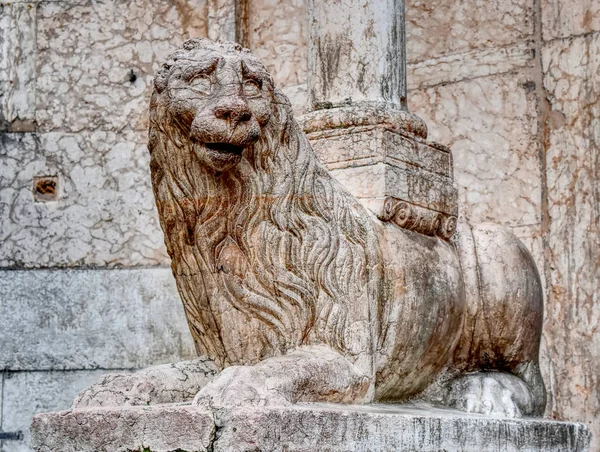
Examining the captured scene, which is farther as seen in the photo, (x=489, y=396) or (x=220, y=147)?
(x=489, y=396)

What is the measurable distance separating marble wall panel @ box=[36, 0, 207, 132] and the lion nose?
3238 millimetres

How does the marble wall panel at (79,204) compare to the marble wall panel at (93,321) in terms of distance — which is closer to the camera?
the marble wall panel at (93,321)

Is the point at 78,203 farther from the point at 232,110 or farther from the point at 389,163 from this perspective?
the point at 232,110

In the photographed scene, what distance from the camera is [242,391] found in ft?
13.4

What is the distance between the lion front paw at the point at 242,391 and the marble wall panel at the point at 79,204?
3318 mm

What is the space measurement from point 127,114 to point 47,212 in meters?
0.73

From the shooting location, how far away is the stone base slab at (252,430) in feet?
12.9

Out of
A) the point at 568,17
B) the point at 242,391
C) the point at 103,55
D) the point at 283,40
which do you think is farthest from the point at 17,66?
the point at 242,391

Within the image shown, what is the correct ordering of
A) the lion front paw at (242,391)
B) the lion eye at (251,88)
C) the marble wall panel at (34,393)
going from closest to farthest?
the lion front paw at (242,391) < the lion eye at (251,88) < the marble wall panel at (34,393)

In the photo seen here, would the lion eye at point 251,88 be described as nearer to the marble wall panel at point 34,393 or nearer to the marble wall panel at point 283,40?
the marble wall panel at point 283,40

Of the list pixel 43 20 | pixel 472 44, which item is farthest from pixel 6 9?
pixel 472 44

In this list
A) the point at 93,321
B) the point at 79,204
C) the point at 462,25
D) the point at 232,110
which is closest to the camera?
the point at 232,110

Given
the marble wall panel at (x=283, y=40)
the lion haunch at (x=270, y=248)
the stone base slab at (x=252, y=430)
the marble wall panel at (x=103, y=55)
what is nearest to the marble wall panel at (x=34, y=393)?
the marble wall panel at (x=103, y=55)

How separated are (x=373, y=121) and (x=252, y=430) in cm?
175
